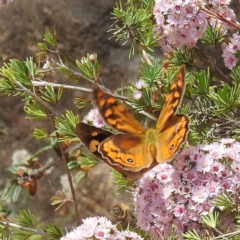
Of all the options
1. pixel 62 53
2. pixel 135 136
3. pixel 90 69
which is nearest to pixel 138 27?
pixel 90 69

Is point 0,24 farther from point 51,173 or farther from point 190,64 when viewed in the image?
point 190,64

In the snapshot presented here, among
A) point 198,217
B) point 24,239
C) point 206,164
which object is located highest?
point 206,164

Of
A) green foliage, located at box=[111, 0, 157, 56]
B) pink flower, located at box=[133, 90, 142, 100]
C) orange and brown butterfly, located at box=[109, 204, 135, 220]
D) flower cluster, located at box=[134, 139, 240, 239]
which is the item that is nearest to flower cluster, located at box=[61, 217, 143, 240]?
flower cluster, located at box=[134, 139, 240, 239]

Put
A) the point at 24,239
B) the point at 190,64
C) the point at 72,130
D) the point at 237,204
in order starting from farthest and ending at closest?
the point at 190,64, the point at 24,239, the point at 72,130, the point at 237,204

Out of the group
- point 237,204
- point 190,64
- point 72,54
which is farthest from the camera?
point 72,54

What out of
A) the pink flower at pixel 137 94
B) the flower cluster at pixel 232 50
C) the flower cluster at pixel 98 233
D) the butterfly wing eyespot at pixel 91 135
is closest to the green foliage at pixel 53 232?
the flower cluster at pixel 98 233

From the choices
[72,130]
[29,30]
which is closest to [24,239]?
[72,130]
